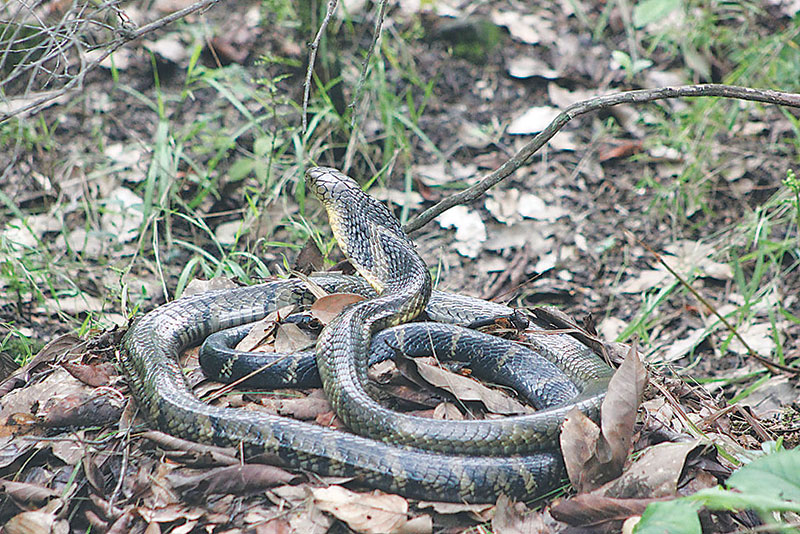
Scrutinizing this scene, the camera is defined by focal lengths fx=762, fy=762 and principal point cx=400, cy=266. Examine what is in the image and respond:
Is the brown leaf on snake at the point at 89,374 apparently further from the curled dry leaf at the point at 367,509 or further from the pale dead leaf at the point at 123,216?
the pale dead leaf at the point at 123,216

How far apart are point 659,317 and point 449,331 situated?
310 centimetres

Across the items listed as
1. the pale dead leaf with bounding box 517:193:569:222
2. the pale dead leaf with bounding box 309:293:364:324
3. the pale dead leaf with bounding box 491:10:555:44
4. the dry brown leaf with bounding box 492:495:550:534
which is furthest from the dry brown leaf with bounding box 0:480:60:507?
the pale dead leaf with bounding box 491:10:555:44

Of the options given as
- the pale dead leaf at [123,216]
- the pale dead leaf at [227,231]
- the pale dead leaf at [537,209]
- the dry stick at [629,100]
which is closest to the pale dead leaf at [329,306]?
the dry stick at [629,100]

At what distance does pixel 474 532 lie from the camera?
10.9 ft

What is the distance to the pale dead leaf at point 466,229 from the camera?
24.5ft

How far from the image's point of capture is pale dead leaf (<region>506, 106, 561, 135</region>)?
8.38 m

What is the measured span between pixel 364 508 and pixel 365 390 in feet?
2.28

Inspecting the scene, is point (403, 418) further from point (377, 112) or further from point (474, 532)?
point (377, 112)

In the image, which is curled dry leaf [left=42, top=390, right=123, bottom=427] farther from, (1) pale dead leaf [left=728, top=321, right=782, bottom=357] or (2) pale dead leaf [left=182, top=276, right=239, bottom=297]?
(1) pale dead leaf [left=728, top=321, right=782, bottom=357]

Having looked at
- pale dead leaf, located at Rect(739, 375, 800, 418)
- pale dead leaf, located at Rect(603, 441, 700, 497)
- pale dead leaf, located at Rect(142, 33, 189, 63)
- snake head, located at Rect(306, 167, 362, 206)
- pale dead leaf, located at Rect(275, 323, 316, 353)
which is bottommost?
pale dead leaf, located at Rect(739, 375, 800, 418)

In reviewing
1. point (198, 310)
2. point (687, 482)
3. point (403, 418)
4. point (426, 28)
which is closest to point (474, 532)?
point (403, 418)

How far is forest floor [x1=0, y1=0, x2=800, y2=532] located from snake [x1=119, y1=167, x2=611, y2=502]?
123 mm

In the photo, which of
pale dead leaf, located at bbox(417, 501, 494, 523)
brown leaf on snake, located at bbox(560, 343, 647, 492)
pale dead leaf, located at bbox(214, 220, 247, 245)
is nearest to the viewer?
pale dead leaf, located at bbox(417, 501, 494, 523)

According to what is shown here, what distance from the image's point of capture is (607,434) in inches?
140
